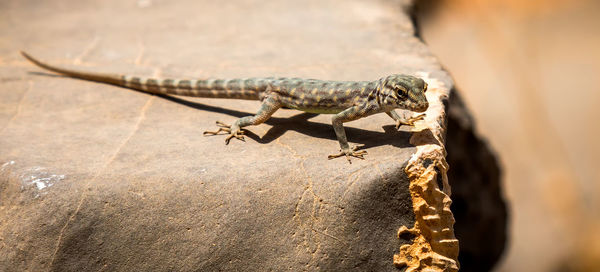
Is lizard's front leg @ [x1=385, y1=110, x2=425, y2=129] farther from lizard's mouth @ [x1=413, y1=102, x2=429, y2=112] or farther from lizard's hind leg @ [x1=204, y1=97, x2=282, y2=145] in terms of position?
lizard's hind leg @ [x1=204, y1=97, x2=282, y2=145]

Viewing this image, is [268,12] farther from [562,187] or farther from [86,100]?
[562,187]

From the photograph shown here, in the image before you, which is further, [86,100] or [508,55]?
[508,55]

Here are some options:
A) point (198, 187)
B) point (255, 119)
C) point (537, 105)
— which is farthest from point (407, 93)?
point (537, 105)

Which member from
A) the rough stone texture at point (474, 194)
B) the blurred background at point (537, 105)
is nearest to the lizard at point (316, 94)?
the rough stone texture at point (474, 194)

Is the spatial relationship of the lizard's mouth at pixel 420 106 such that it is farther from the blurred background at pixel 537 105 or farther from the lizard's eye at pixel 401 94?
the blurred background at pixel 537 105

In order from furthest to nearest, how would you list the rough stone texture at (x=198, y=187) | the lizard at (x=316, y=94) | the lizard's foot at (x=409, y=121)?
the lizard's foot at (x=409, y=121), the lizard at (x=316, y=94), the rough stone texture at (x=198, y=187)

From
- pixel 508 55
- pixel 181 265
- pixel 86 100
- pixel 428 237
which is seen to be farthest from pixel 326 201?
pixel 508 55

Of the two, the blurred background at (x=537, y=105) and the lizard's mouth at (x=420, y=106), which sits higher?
the lizard's mouth at (x=420, y=106)
